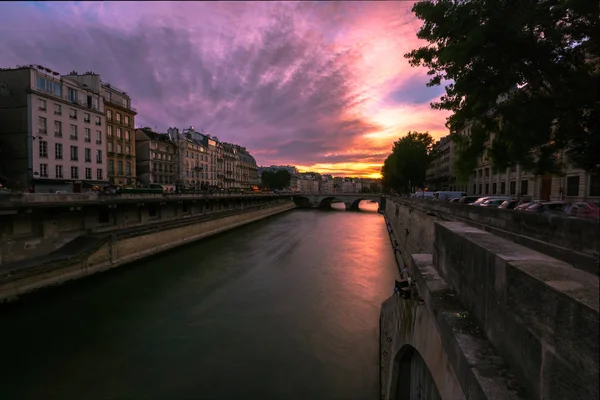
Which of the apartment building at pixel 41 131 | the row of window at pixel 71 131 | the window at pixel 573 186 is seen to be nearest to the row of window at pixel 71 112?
the apartment building at pixel 41 131

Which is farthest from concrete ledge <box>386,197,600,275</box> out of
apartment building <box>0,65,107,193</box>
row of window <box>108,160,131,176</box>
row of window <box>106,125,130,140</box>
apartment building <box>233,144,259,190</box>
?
apartment building <box>233,144,259,190</box>

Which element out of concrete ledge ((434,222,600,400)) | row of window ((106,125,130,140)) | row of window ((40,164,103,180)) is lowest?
concrete ledge ((434,222,600,400))

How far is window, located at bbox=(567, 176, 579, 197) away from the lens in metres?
26.9

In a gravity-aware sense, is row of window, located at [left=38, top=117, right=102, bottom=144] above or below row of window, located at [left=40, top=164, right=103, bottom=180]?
above

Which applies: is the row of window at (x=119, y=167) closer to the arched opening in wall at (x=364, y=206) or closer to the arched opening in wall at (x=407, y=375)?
the arched opening in wall at (x=407, y=375)

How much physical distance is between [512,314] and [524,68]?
6.69 meters

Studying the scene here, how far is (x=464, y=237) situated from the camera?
4695 millimetres

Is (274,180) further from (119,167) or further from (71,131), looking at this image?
(71,131)

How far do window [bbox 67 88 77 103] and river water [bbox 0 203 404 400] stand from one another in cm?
2922

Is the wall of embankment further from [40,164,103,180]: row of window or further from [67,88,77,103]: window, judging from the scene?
[67,88,77,103]: window

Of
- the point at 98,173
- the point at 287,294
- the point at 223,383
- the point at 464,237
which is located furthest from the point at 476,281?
the point at 98,173

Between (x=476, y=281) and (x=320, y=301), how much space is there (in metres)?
13.9

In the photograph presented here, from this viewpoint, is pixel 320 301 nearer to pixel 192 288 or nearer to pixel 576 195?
pixel 192 288

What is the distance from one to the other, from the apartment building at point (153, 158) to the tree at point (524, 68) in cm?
6044
